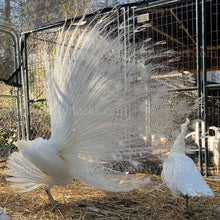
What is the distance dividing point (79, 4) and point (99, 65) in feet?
30.5

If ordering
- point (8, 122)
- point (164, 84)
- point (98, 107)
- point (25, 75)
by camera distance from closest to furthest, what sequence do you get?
1. point (98, 107)
2. point (164, 84)
3. point (25, 75)
4. point (8, 122)

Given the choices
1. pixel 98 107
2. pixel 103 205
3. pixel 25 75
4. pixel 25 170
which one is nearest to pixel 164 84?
pixel 98 107

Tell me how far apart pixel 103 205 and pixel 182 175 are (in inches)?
41.3

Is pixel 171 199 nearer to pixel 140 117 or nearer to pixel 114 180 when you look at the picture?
pixel 114 180

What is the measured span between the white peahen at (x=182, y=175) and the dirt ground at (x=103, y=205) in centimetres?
33

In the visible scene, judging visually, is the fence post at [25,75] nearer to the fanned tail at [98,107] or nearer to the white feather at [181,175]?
the fanned tail at [98,107]

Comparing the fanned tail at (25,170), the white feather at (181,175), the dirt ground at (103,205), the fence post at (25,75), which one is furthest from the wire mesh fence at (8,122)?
the white feather at (181,175)

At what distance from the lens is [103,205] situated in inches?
126

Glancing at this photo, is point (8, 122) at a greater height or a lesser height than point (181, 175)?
greater

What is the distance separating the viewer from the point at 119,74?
9.07ft

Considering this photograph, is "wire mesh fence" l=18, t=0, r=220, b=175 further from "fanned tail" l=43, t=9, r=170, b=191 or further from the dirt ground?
the dirt ground

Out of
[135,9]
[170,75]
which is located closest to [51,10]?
[135,9]

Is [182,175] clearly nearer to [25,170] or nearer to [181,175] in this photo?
[181,175]

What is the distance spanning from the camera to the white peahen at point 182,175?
2.60 metres
